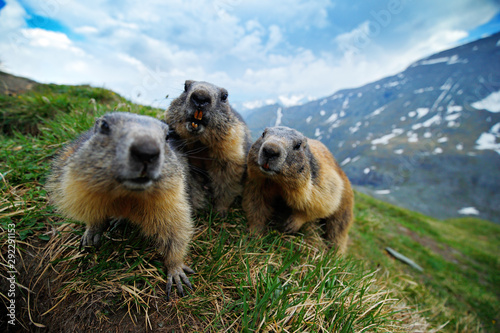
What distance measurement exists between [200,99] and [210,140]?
24.4 inches

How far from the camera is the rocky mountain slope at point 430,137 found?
90875 mm

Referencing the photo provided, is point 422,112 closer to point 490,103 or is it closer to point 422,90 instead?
point 422,90

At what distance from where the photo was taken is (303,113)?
697cm

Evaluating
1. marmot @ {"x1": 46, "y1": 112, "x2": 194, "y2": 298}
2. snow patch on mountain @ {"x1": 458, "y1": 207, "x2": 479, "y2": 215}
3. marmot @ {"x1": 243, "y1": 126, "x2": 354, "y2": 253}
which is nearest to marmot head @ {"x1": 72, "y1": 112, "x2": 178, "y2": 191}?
marmot @ {"x1": 46, "y1": 112, "x2": 194, "y2": 298}

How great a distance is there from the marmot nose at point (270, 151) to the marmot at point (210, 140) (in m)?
0.76

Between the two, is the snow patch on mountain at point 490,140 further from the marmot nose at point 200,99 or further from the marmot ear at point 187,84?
the marmot nose at point 200,99

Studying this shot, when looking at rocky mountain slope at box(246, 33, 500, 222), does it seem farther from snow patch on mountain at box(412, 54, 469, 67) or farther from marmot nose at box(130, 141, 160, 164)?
marmot nose at box(130, 141, 160, 164)

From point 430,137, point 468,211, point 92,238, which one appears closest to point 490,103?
point 430,137

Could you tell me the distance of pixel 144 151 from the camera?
1854 mm

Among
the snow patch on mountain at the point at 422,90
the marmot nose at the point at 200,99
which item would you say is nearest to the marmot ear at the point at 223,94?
the marmot nose at the point at 200,99

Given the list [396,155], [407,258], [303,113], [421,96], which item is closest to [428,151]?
[396,155]

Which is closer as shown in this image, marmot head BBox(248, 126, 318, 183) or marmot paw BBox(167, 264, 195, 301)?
marmot paw BBox(167, 264, 195, 301)

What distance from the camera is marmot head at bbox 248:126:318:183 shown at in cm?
339

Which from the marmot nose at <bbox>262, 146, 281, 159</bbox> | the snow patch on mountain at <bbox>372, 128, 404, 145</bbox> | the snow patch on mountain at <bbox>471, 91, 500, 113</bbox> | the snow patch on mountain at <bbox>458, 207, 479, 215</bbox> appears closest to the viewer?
the marmot nose at <bbox>262, 146, 281, 159</bbox>
